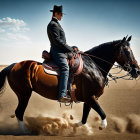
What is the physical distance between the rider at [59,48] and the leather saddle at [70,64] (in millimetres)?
142

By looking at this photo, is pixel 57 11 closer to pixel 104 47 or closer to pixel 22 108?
pixel 104 47

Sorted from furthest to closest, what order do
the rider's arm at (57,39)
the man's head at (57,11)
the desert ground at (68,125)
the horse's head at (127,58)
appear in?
the man's head at (57,11)
the horse's head at (127,58)
the rider's arm at (57,39)
the desert ground at (68,125)

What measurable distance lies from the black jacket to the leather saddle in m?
0.23

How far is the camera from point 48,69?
→ 211 inches

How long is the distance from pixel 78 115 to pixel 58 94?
3691 mm

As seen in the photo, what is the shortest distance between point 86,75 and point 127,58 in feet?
3.94

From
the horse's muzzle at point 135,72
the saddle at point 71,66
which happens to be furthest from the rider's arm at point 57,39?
the horse's muzzle at point 135,72

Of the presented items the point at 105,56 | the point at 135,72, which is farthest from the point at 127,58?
the point at 105,56

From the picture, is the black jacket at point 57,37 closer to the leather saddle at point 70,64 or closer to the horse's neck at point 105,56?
the leather saddle at point 70,64

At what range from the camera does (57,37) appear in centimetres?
525

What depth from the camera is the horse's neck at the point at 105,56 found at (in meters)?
5.55

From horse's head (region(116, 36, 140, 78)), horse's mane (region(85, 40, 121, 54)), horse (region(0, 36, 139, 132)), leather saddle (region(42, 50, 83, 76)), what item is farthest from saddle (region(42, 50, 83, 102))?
horse's head (region(116, 36, 140, 78))

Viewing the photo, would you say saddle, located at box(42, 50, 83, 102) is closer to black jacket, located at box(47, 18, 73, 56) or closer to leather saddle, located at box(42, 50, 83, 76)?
leather saddle, located at box(42, 50, 83, 76)

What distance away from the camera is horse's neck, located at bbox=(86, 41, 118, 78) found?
5.55 m
